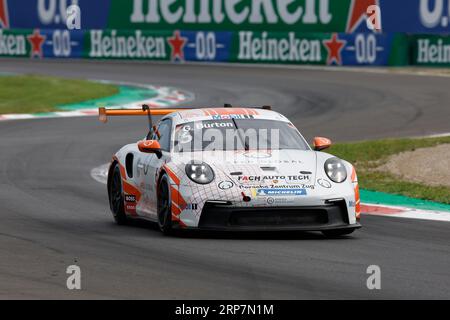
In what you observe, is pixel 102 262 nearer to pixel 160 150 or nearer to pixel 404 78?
pixel 160 150

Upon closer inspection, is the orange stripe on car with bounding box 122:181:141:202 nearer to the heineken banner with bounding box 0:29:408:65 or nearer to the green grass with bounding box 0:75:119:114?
the green grass with bounding box 0:75:119:114

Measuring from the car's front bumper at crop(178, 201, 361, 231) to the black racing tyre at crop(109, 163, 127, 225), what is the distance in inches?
73.0

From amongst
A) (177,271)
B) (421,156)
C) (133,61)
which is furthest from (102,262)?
(133,61)

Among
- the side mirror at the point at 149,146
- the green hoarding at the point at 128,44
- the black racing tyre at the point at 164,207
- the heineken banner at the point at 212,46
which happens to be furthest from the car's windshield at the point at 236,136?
the green hoarding at the point at 128,44

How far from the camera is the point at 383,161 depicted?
1748cm

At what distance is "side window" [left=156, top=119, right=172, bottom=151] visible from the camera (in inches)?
465

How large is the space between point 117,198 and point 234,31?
25393 mm

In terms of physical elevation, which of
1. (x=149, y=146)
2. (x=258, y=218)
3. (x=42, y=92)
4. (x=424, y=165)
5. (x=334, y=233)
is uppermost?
(x=149, y=146)

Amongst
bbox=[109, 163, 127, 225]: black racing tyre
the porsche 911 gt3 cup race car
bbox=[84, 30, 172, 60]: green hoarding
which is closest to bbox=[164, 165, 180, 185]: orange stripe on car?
the porsche 911 gt3 cup race car

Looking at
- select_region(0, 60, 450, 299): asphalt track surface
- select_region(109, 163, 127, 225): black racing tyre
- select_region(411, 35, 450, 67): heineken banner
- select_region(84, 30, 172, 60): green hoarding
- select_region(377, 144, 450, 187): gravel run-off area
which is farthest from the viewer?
select_region(84, 30, 172, 60): green hoarding

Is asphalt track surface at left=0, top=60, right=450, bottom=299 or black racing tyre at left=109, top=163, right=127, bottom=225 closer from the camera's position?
asphalt track surface at left=0, top=60, right=450, bottom=299

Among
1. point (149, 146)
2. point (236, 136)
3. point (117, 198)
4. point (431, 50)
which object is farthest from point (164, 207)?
point (431, 50)

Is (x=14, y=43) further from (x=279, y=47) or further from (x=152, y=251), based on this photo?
(x=152, y=251)

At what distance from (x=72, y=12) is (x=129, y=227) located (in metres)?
28.0
